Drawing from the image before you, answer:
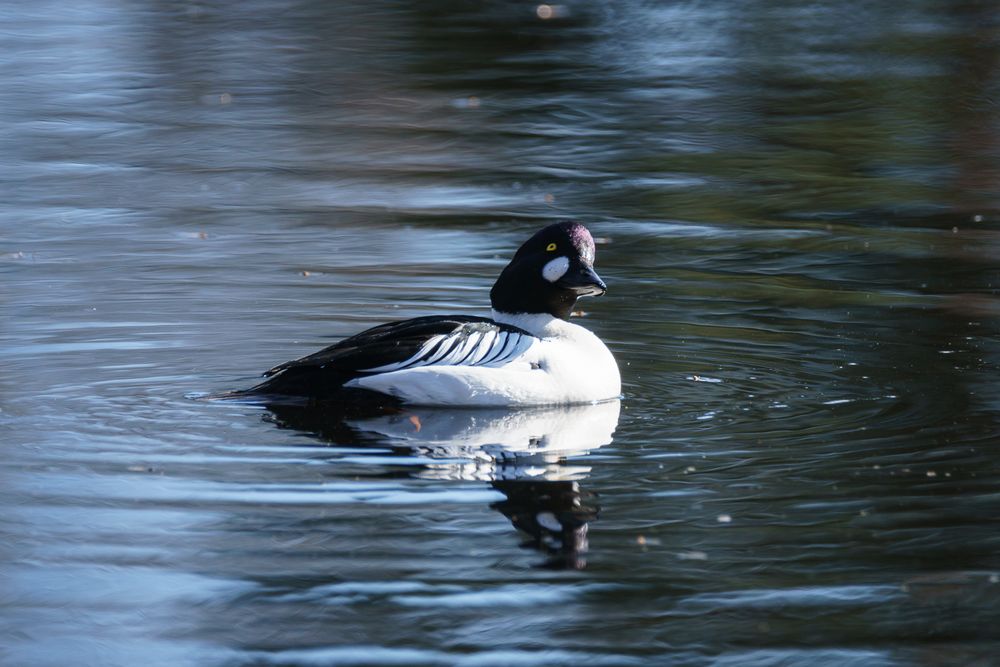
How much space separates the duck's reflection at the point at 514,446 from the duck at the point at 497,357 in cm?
8

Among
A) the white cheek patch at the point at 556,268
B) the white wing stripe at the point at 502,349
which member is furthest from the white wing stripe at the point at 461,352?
the white cheek patch at the point at 556,268

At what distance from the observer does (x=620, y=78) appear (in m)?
17.7

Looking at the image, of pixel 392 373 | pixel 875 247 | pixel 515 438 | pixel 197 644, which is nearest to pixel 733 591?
pixel 197 644

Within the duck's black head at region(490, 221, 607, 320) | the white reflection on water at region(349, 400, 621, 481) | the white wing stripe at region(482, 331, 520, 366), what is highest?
the duck's black head at region(490, 221, 607, 320)

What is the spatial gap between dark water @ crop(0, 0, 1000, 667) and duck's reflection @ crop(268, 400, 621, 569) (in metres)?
0.03

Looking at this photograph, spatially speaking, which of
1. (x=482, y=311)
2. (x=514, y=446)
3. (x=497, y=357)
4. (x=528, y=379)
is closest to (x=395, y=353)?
(x=497, y=357)

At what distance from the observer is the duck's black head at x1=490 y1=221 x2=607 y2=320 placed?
25.1 feet

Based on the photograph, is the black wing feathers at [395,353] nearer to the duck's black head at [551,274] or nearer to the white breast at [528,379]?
the white breast at [528,379]

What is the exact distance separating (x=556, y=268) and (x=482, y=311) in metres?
1.50

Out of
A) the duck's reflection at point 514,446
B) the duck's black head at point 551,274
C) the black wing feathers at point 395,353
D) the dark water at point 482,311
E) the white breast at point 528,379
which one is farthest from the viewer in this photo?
the duck's black head at point 551,274

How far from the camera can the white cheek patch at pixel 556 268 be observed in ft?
25.2

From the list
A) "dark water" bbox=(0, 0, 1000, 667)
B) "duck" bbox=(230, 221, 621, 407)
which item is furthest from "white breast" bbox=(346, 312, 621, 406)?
"dark water" bbox=(0, 0, 1000, 667)

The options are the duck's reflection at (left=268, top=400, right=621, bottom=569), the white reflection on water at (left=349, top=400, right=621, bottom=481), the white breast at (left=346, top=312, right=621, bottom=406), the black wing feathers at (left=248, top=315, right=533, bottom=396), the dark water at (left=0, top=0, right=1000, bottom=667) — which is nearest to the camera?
the dark water at (left=0, top=0, right=1000, bottom=667)

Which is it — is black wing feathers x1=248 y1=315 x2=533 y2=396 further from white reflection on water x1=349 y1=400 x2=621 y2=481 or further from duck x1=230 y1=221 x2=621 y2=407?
white reflection on water x1=349 y1=400 x2=621 y2=481
